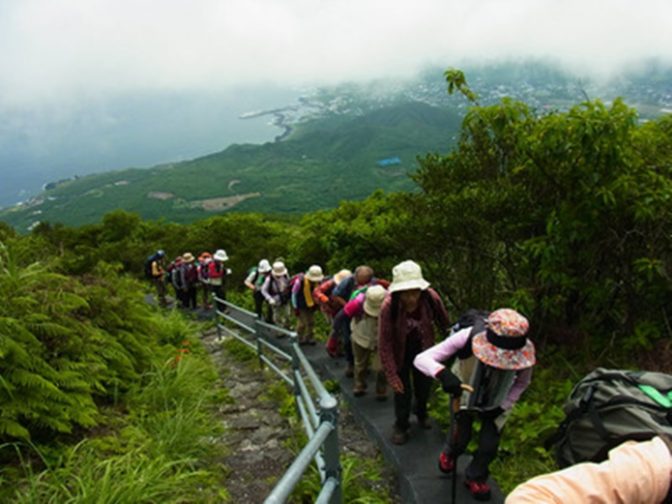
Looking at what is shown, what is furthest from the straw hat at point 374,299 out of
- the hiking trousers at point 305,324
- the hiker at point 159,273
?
the hiker at point 159,273

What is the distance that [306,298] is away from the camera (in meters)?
8.09

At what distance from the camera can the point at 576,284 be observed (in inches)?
204

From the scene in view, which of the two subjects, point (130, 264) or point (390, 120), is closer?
point (130, 264)

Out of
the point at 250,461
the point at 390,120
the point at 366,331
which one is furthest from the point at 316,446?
the point at 390,120

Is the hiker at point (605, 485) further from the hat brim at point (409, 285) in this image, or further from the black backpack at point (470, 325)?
the hat brim at point (409, 285)

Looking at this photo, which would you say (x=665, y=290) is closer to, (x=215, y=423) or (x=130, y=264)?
(x=215, y=423)

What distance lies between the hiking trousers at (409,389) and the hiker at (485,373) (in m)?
0.55

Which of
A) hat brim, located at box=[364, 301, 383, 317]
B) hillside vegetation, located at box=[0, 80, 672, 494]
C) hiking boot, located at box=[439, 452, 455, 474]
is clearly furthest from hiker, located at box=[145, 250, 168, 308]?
hiking boot, located at box=[439, 452, 455, 474]

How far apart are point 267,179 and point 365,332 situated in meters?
135

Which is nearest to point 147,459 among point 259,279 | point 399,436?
point 399,436

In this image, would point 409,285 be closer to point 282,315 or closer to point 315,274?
point 315,274

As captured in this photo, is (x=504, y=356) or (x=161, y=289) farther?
(x=161, y=289)

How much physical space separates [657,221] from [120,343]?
19.8 ft

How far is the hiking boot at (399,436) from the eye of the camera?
177 inches
